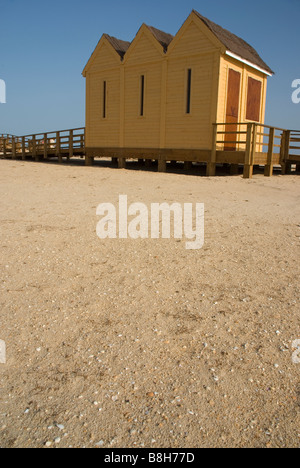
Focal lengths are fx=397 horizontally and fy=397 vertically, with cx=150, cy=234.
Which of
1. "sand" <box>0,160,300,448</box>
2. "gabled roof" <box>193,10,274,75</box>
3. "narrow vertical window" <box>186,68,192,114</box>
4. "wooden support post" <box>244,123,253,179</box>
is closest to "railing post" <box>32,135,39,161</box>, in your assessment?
"narrow vertical window" <box>186,68,192,114</box>

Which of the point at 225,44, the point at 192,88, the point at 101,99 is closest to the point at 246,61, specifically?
the point at 225,44

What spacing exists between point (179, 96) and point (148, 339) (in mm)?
14906

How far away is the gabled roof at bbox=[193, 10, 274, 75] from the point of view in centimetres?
1541

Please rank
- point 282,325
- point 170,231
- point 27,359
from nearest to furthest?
point 27,359 → point 282,325 → point 170,231

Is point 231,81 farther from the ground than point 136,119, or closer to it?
farther from the ground

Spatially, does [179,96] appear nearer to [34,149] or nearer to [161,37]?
[161,37]

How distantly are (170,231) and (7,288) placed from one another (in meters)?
3.08

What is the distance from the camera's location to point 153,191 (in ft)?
35.7

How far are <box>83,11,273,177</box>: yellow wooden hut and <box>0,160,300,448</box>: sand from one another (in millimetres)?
10136

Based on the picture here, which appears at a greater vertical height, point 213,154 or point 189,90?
point 189,90

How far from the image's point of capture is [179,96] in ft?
54.4
